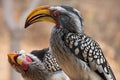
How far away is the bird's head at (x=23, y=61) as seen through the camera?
71.8 inches

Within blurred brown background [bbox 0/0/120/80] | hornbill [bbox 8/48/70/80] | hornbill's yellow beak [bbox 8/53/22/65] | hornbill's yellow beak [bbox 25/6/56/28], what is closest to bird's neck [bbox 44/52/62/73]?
hornbill [bbox 8/48/70/80]

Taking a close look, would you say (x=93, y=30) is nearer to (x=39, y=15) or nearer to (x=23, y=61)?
(x=23, y=61)

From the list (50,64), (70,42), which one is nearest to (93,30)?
(50,64)

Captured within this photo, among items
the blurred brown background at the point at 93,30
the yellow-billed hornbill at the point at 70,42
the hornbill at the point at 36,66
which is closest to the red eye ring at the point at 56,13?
the yellow-billed hornbill at the point at 70,42

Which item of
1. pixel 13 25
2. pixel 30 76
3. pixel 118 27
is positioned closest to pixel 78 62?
pixel 30 76

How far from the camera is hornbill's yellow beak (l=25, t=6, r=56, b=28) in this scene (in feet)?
5.51

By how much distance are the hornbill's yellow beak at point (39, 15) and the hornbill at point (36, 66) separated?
0.20m

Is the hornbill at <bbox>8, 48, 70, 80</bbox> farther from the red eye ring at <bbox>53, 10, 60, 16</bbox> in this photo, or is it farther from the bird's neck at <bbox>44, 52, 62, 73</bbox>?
the red eye ring at <bbox>53, 10, 60, 16</bbox>

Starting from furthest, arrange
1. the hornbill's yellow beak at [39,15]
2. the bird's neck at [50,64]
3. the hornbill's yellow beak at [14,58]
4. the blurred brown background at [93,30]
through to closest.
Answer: the blurred brown background at [93,30] < the bird's neck at [50,64] < the hornbill's yellow beak at [14,58] < the hornbill's yellow beak at [39,15]

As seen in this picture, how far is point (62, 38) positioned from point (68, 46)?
0.14 feet

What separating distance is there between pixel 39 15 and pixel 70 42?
191 mm

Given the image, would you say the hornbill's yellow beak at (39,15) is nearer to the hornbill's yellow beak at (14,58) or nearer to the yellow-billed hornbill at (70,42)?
the yellow-billed hornbill at (70,42)

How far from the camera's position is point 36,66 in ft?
6.26

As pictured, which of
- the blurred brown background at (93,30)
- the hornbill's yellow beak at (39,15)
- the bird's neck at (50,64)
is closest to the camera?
the hornbill's yellow beak at (39,15)
